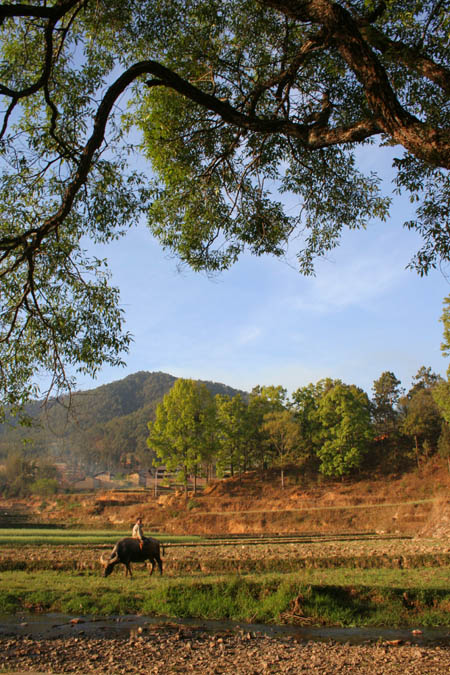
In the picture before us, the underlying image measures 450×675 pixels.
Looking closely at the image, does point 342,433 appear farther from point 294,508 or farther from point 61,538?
point 61,538

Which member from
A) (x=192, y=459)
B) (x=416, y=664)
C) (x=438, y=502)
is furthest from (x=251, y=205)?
(x=192, y=459)

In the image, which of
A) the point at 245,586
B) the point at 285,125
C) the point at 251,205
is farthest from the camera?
the point at 245,586

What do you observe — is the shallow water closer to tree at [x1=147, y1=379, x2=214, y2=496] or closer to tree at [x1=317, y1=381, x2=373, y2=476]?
tree at [x1=147, y1=379, x2=214, y2=496]

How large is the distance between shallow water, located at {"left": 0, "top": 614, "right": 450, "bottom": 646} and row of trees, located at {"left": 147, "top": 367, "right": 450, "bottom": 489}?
45.3 metres

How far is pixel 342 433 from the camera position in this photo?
5900cm

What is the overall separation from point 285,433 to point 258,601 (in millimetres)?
52180

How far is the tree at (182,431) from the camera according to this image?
5450 cm

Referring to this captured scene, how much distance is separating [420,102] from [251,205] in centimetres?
356

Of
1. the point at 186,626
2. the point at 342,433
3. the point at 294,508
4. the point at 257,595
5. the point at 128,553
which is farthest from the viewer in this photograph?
the point at 342,433

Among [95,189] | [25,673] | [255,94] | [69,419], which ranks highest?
[255,94]

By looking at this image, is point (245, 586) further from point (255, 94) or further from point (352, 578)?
point (255, 94)

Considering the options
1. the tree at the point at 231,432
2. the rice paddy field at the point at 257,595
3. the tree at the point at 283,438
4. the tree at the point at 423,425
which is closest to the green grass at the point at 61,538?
the rice paddy field at the point at 257,595

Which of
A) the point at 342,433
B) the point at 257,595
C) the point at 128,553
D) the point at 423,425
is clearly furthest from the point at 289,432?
the point at 257,595

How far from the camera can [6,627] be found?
8672 millimetres
